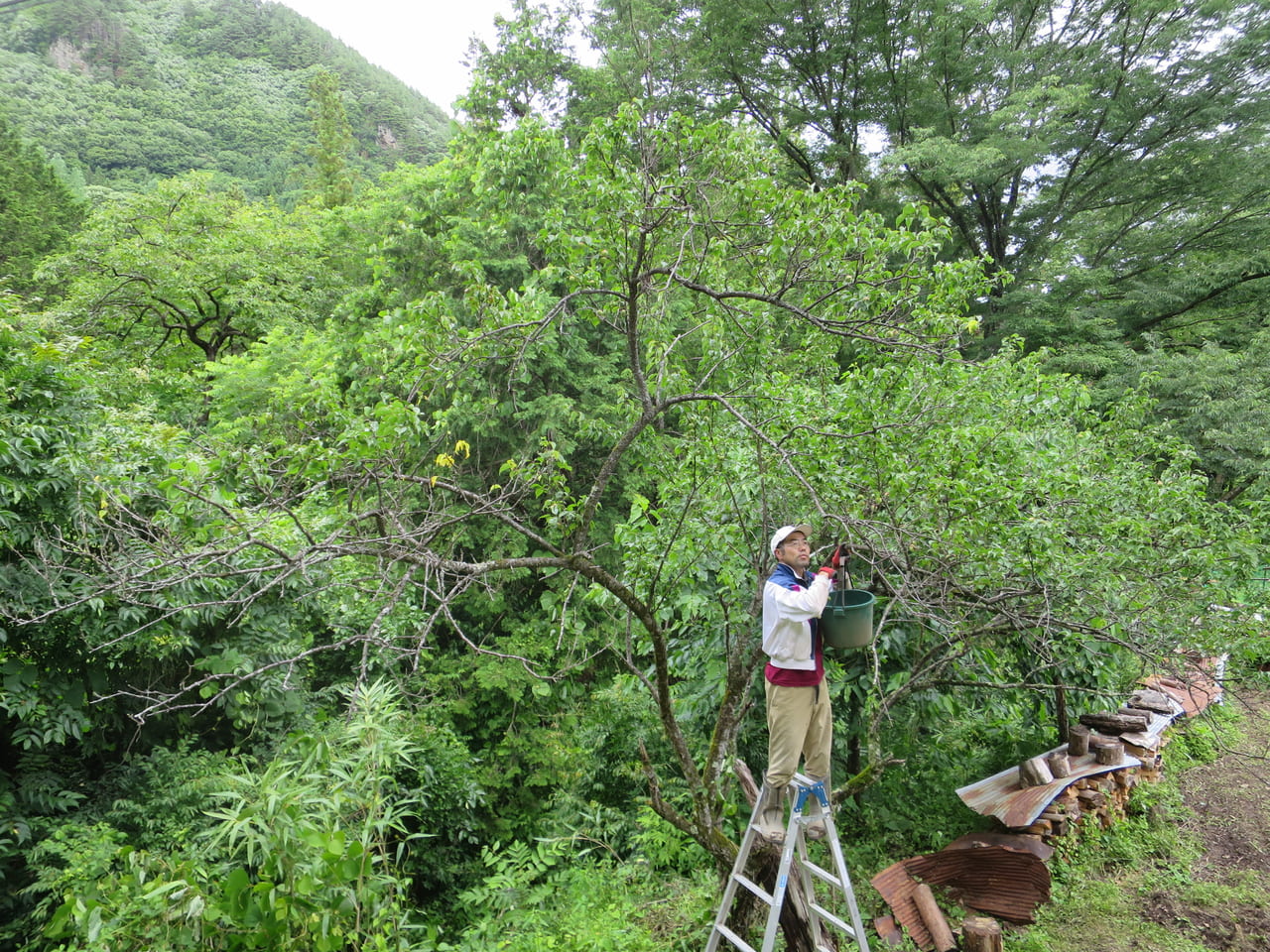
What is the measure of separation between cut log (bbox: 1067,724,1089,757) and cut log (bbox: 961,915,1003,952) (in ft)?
7.31

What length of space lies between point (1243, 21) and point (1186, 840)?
14311 millimetres

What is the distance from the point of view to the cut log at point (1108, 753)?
5.14 m

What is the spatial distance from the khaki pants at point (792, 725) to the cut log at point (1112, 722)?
4048 mm

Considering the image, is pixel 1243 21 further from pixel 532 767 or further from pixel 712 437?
pixel 532 767

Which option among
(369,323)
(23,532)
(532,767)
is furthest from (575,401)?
(23,532)

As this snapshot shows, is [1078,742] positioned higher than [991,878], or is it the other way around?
[1078,742]

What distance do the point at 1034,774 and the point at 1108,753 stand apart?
795 mm

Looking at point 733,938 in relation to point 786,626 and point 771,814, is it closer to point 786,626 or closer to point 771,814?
Answer: point 771,814

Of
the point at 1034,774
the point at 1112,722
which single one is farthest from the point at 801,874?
the point at 1112,722

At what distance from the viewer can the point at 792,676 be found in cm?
313

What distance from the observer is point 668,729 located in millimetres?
3355

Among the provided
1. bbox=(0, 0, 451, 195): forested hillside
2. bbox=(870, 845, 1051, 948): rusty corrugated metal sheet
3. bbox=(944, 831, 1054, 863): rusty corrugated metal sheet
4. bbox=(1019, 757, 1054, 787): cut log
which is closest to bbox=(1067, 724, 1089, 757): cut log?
bbox=(1019, 757, 1054, 787): cut log

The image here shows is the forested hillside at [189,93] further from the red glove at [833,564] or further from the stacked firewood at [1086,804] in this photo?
the stacked firewood at [1086,804]

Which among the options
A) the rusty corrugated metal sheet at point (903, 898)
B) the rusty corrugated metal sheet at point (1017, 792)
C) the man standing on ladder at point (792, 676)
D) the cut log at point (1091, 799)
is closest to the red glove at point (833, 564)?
the man standing on ladder at point (792, 676)
